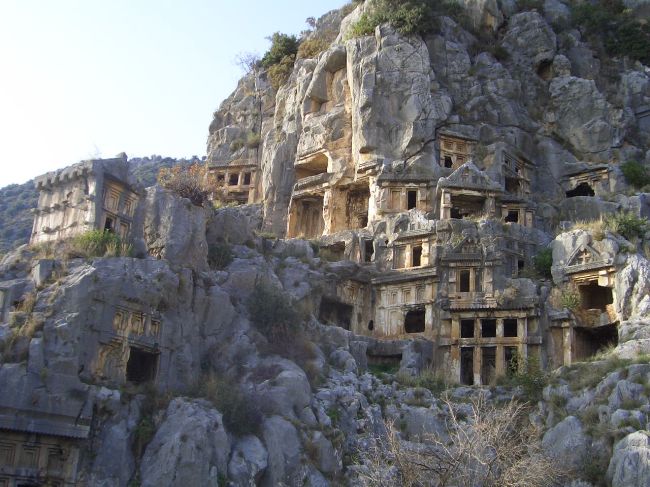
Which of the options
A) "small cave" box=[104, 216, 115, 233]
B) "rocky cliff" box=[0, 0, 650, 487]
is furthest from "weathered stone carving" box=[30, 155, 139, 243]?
"rocky cliff" box=[0, 0, 650, 487]

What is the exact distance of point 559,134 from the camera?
54.4 metres

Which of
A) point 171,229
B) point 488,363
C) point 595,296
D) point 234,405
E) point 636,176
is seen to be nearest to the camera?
point 234,405

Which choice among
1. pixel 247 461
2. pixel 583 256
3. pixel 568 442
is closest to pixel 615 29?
pixel 583 256

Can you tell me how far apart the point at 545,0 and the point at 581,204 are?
19.7 meters

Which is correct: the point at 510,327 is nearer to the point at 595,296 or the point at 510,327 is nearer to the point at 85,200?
the point at 595,296

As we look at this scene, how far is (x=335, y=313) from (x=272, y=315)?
34.5ft

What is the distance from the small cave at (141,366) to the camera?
2967cm

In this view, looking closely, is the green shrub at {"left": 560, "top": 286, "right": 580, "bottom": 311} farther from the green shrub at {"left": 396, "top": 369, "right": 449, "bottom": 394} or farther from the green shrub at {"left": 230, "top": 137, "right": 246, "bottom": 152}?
the green shrub at {"left": 230, "top": 137, "right": 246, "bottom": 152}


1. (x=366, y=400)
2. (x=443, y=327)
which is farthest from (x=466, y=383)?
(x=366, y=400)

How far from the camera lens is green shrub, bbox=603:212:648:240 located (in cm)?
4159

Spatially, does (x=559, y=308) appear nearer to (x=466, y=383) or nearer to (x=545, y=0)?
(x=466, y=383)

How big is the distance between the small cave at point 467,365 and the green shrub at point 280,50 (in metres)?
31.5

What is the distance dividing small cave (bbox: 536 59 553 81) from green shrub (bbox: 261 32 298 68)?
59.2 ft

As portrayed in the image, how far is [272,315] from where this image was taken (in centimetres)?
3353
